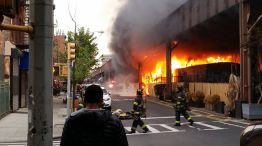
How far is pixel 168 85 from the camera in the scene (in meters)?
42.8

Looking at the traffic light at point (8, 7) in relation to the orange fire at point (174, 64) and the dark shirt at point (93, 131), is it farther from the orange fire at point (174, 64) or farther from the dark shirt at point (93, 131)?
the orange fire at point (174, 64)

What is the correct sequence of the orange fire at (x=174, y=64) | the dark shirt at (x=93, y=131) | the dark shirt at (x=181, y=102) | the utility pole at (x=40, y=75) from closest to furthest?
the dark shirt at (x=93, y=131), the utility pole at (x=40, y=75), the dark shirt at (x=181, y=102), the orange fire at (x=174, y=64)

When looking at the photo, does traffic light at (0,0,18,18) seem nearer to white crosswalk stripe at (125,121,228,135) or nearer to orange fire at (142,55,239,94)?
white crosswalk stripe at (125,121,228,135)

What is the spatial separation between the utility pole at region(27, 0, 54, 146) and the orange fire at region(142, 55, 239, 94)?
41318mm

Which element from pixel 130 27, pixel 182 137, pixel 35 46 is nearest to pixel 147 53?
pixel 130 27

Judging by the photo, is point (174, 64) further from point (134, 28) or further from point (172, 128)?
point (172, 128)

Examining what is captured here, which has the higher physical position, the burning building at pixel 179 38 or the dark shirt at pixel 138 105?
the burning building at pixel 179 38

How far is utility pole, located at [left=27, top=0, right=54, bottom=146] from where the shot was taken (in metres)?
5.24

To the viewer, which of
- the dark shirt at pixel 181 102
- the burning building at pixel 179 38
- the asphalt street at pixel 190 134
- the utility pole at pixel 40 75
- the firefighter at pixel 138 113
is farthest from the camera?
the burning building at pixel 179 38

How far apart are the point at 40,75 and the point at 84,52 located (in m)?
37.6

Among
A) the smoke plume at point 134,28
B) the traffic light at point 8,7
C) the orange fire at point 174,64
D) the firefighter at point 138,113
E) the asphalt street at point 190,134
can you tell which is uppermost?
the smoke plume at point 134,28

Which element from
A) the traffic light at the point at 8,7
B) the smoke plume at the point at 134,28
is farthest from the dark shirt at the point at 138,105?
the smoke plume at the point at 134,28

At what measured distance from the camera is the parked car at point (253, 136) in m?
6.53

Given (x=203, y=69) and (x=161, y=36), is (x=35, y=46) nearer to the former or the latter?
(x=203, y=69)
